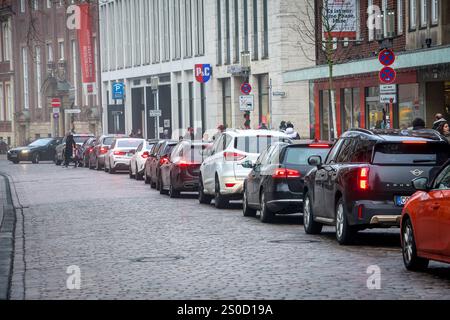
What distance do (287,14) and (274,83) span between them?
3329 mm

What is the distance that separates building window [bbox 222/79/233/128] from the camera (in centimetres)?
7225

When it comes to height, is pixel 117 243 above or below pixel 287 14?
below

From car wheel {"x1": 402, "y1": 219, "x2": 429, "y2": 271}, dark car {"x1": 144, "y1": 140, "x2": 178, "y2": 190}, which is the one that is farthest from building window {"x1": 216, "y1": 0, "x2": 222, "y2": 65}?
car wheel {"x1": 402, "y1": 219, "x2": 429, "y2": 271}

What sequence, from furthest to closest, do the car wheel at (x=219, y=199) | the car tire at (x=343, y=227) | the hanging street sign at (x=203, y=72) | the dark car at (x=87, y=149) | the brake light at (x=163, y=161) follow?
the hanging street sign at (x=203, y=72) < the dark car at (x=87, y=149) < the brake light at (x=163, y=161) < the car wheel at (x=219, y=199) < the car tire at (x=343, y=227)

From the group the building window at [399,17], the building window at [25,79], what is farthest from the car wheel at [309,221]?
the building window at [25,79]

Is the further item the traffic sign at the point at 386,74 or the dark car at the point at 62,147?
the dark car at the point at 62,147

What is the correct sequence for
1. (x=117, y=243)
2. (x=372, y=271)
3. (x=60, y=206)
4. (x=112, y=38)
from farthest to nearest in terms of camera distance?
(x=112, y=38)
(x=60, y=206)
(x=117, y=243)
(x=372, y=271)

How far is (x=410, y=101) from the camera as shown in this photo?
46.0m

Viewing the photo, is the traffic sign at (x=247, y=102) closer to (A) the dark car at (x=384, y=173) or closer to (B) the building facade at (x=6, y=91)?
(A) the dark car at (x=384, y=173)

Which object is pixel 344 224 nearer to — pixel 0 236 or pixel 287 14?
pixel 0 236

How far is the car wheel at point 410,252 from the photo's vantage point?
48.3 ft

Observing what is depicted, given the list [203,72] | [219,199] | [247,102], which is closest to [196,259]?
[219,199]

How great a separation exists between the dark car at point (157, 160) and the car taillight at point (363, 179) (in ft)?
56.0
